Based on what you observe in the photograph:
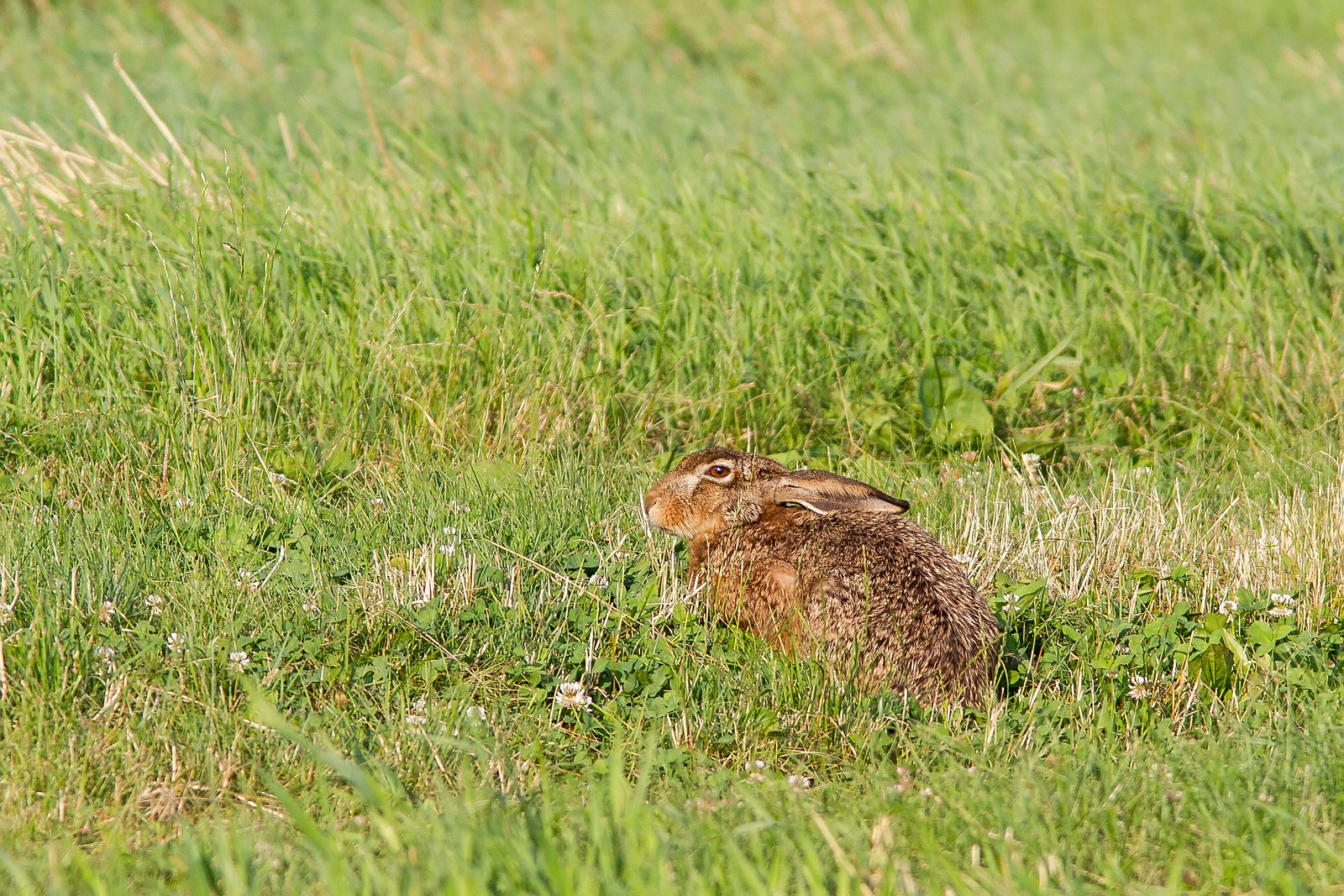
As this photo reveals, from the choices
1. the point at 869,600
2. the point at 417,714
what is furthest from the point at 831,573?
the point at 417,714

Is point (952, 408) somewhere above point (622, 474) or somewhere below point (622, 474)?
below

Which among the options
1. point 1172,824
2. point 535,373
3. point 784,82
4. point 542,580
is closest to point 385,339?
point 535,373

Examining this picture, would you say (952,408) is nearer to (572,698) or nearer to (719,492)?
(719,492)

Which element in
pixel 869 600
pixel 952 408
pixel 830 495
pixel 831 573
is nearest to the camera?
pixel 869 600

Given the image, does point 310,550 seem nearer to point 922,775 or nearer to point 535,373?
point 535,373

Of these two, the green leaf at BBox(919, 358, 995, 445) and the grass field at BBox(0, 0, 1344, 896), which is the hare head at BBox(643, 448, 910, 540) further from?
the green leaf at BBox(919, 358, 995, 445)

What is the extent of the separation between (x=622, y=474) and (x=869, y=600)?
159cm

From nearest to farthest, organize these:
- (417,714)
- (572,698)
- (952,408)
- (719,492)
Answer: (417,714) → (572,698) → (719,492) → (952,408)

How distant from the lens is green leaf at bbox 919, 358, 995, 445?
5.85 meters

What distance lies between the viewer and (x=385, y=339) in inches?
217

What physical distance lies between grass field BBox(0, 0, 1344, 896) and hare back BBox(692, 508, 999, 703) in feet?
0.43

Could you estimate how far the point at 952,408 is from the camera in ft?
19.3

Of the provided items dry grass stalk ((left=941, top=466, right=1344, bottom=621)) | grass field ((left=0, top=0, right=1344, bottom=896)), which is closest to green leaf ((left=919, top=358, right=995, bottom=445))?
grass field ((left=0, top=0, right=1344, bottom=896))

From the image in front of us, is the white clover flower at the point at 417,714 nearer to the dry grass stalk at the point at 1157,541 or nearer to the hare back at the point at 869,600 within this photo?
the hare back at the point at 869,600
